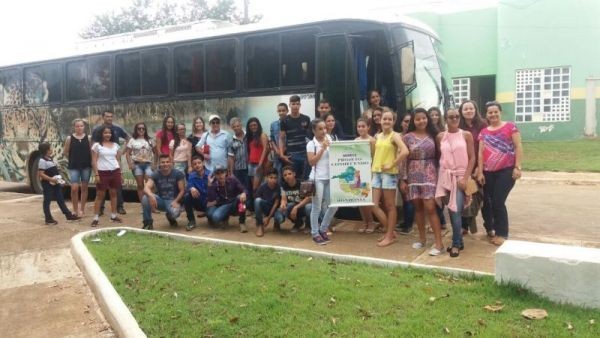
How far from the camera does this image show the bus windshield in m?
8.03

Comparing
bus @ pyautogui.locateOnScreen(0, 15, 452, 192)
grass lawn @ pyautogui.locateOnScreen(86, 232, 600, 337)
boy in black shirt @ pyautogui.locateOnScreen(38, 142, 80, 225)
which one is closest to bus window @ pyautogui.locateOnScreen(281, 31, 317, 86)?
bus @ pyautogui.locateOnScreen(0, 15, 452, 192)

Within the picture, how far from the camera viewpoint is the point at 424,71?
8484 millimetres

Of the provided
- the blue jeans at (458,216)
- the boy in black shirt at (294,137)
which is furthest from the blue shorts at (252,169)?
the blue jeans at (458,216)

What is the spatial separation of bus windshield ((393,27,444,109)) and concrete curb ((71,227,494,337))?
2.96 meters

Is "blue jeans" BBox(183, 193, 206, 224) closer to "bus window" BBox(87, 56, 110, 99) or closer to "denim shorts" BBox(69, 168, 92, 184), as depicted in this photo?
"denim shorts" BBox(69, 168, 92, 184)

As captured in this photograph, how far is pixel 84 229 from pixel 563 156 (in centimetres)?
1402

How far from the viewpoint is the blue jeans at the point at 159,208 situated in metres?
8.00

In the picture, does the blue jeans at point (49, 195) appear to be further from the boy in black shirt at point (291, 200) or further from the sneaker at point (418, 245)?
the sneaker at point (418, 245)

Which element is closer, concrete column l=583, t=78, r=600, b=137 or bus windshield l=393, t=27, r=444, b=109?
bus windshield l=393, t=27, r=444, b=109

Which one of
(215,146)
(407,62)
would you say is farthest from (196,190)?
(407,62)

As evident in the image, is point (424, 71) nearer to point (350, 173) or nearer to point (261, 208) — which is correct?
point (350, 173)

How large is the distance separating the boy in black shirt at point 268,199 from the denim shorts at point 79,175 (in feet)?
10.9

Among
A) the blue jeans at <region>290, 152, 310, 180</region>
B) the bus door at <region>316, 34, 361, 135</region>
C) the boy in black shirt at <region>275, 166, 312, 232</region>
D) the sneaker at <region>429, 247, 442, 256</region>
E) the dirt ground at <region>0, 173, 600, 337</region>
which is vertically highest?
the bus door at <region>316, 34, 361, 135</region>

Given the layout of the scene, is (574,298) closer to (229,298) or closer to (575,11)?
(229,298)
